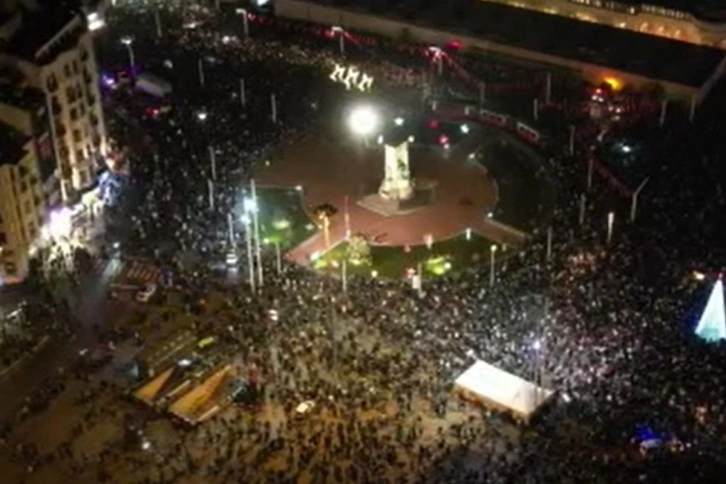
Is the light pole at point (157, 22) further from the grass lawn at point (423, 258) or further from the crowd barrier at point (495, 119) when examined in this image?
the grass lawn at point (423, 258)

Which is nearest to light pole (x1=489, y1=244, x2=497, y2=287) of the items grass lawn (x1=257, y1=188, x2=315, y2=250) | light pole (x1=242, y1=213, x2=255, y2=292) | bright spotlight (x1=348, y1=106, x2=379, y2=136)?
grass lawn (x1=257, y1=188, x2=315, y2=250)

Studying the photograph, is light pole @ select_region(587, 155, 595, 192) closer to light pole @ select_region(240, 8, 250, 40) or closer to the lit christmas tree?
the lit christmas tree

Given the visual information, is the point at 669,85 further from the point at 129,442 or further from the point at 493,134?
the point at 129,442

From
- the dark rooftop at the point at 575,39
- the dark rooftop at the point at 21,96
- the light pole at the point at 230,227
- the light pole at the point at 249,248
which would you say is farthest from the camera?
the dark rooftop at the point at 575,39

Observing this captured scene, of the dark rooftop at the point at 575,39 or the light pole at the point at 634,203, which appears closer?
the light pole at the point at 634,203

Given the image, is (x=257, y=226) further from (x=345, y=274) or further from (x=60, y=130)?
(x=60, y=130)

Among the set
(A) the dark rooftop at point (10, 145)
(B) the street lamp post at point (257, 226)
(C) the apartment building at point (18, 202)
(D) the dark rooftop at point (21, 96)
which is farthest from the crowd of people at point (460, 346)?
(D) the dark rooftop at point (21, 96)

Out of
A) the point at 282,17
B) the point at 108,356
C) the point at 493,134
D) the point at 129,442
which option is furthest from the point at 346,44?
the point at 129,442
